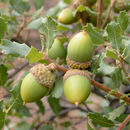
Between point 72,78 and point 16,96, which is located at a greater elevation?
point 72,78

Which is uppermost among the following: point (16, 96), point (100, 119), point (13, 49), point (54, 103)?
point (13, 49)

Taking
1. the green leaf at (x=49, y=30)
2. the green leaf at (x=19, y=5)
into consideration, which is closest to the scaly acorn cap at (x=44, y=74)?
the green leaf at (x=49, y=30)

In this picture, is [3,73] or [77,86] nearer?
[77,86]

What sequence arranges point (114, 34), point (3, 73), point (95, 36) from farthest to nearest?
point (3, 73) → point (95, 36) → point (114, 34)

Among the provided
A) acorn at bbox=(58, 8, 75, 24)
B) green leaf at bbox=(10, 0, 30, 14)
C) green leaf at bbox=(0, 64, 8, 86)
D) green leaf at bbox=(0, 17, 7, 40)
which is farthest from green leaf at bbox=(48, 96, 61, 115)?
green leaf at bbox=(10, 0, 30, 14)

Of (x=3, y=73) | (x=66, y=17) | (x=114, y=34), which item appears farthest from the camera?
(x=66, y=17)

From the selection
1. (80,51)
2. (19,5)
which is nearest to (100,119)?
(80,51)

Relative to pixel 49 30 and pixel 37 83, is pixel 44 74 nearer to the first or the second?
pixel 37 83
